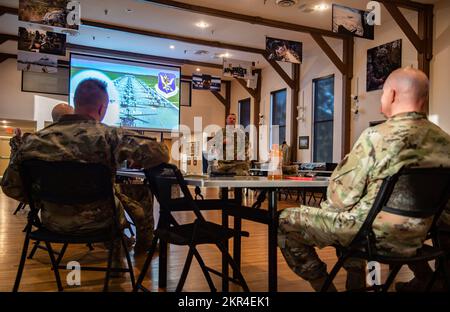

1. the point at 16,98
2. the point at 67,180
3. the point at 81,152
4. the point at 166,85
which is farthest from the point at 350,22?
the point at 16,98

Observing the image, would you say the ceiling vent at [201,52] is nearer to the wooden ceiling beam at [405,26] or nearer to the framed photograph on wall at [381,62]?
the framed photograph on wall at [381,62]

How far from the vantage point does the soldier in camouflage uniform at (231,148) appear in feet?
20.4

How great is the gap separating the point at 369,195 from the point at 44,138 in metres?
1.61

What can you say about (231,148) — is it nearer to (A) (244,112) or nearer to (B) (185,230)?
(B) (185,230)

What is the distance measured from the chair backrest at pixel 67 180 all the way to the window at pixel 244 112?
1314cm

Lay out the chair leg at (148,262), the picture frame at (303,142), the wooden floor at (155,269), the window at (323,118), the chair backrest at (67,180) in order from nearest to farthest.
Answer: the chair backrest at (67,180) < the chair leg at (148,262) < the wooden floor at (155,269) < the window at (323,118) < the picture frame at (303,142)

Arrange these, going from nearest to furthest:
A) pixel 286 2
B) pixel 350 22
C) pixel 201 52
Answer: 1. pixel 350 22
2. pixel 286 2
3. pixel 201 52

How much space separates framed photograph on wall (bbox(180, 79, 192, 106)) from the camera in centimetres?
1520

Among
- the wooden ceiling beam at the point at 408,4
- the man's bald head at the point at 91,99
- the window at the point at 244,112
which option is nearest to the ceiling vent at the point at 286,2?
the wooden ceiling beam at the point at 408,4

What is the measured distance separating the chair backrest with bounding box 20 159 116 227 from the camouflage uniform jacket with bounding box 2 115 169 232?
9cm

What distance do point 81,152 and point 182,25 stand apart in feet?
27.4

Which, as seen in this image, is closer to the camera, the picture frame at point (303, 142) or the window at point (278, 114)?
the picture frame at point (303, 142)

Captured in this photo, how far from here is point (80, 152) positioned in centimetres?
201
